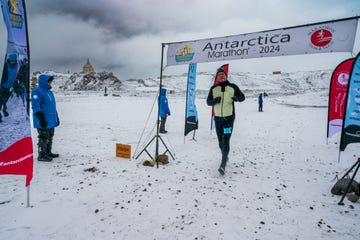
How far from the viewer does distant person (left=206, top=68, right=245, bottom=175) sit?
4.37 meters

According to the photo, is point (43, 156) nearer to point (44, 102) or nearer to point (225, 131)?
point (44, 102)

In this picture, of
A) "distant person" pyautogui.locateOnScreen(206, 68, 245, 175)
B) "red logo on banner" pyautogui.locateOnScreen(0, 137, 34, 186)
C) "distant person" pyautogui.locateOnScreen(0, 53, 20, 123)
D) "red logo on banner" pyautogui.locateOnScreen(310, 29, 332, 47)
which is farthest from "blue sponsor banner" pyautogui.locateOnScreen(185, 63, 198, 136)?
"distant person" pyautogui.locateOnScreen(0, 53, 20, 123)

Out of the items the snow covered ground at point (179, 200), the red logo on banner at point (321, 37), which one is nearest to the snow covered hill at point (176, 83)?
the snow covered ground at point (179, 200)

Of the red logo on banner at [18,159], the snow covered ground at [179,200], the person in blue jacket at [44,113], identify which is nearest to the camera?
the snow covered ground at [179,200]

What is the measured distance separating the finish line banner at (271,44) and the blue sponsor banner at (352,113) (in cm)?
63

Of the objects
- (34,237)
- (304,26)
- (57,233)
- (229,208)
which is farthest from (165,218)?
(304,26)

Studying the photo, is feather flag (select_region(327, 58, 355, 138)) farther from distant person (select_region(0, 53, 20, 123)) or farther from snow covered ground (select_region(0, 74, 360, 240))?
distant person (select_region(0, 53, 20, 123))

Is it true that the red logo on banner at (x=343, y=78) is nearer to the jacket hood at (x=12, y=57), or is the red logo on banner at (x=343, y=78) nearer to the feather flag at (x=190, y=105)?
the feather flag at (x=190, y=105)

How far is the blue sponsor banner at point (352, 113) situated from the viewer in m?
3.58

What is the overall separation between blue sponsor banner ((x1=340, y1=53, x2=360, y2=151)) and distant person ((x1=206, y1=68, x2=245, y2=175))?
190 centimetres

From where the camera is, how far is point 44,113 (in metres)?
4.77

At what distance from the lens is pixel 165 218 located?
2812mm

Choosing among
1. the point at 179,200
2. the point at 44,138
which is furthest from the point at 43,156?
the point at 179,200

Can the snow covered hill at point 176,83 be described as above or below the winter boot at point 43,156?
above
